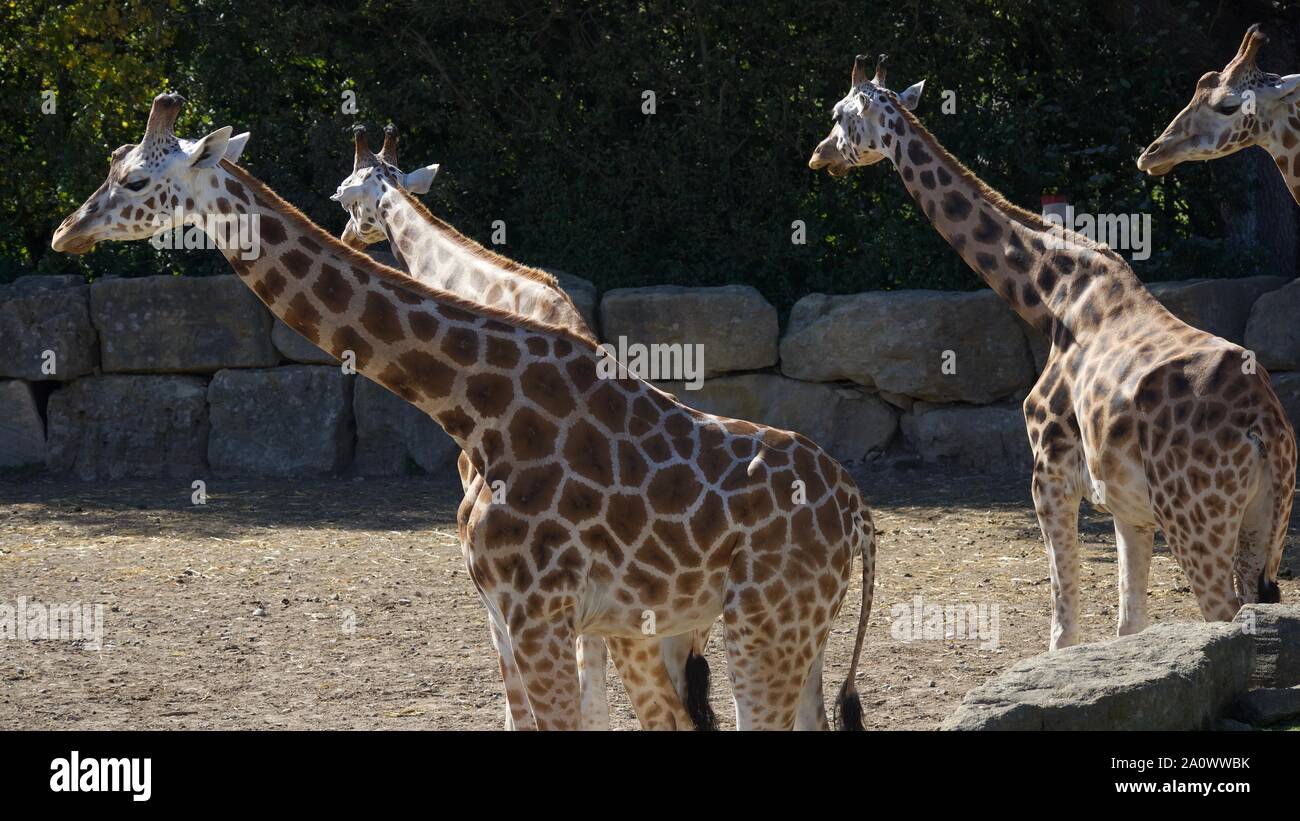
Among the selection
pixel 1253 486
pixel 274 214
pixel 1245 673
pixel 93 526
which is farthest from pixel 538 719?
pixel 93 526

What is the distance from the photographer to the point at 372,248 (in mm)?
11797

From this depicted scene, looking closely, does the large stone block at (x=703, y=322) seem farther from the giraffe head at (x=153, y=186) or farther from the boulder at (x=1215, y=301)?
the giraffe head at (x=153, y=186)

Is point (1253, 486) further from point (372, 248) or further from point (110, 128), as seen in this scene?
point (110, 128)

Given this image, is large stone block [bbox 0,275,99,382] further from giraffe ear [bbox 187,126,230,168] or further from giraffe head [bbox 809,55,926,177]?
giraffe ear [bbox 187,126,230,168]

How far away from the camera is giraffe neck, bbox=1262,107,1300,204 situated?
6535mm

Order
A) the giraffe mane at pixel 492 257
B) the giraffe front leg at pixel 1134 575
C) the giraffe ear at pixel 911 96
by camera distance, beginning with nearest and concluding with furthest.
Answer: the giraffe mane at pixel 492 257, the giraffe front leg at pixel 1134 575, the giraffe ear at pixel 911 96

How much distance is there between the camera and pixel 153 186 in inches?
184

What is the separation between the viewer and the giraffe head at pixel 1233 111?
6.56m

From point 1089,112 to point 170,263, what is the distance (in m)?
7.65

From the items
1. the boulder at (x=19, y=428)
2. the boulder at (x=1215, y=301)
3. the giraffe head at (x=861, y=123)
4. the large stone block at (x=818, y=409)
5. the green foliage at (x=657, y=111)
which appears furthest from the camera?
the green foliage at (x=657, y=111)

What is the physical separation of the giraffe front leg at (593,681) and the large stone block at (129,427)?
24.0 feet

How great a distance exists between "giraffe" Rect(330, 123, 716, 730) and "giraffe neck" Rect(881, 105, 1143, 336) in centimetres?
211

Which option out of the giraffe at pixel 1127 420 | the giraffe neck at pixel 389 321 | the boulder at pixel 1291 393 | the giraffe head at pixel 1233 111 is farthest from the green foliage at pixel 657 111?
the giraffe neck at pixel 389 321

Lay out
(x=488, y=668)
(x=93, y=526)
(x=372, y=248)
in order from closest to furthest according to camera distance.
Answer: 1. (x=488, y=668)
2. (x=93, y=526)
3. (x=372, y=248)
